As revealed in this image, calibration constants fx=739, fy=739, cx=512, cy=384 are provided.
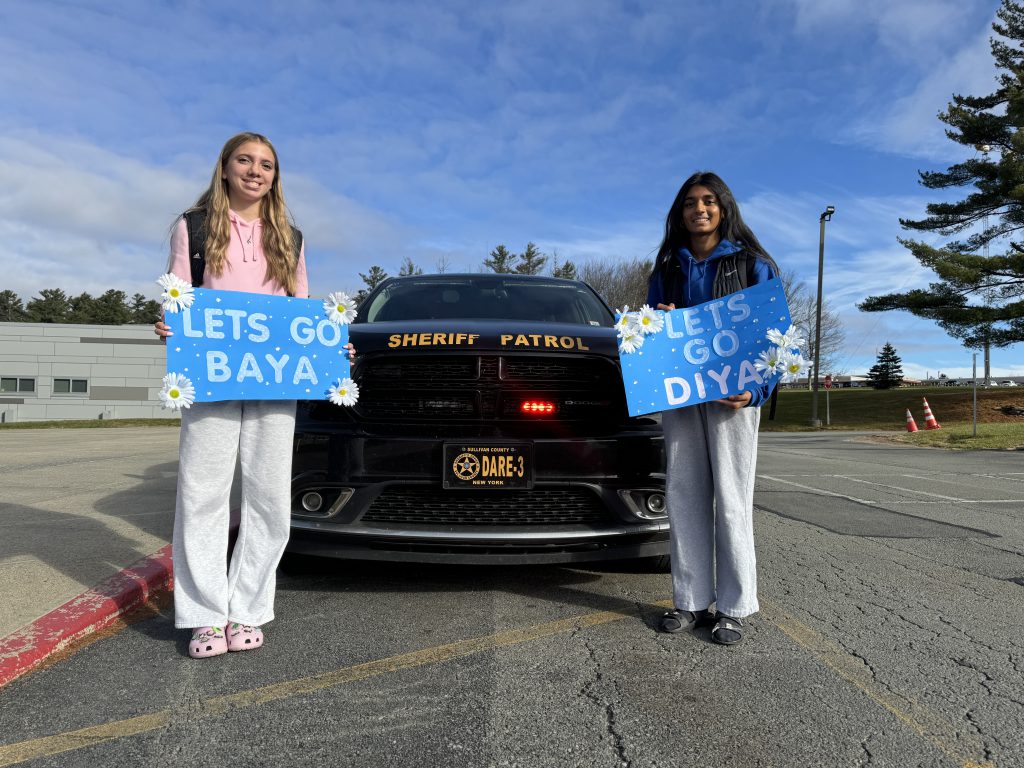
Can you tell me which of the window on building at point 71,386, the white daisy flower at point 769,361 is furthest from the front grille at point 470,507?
the window on building at point 71,386

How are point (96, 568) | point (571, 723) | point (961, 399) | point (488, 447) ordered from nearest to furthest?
point (571, 723)
point (488, 447)
point (96, 568)
point (961, 399)

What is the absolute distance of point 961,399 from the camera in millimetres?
30578

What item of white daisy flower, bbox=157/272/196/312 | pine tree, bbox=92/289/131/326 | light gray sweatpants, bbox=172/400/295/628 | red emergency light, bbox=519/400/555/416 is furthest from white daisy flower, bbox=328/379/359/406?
pine tree, bbox=92/289/131/326

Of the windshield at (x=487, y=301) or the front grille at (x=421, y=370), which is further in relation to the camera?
the windshield at (x=487, y=301)

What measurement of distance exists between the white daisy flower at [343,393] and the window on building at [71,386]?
40.6 metres

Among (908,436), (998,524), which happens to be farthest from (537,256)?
(998,524)

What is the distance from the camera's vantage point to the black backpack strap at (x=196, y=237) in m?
2.63

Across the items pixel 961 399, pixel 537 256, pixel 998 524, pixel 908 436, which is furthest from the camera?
pixel 537 256

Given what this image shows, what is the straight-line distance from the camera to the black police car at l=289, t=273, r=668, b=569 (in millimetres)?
2994

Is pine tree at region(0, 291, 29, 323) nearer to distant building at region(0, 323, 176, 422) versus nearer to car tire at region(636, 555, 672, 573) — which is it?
distant building at region(0, 323, 176, 422)

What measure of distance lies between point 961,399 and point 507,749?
112ft

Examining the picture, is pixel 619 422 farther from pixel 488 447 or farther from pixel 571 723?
pixel 571 723

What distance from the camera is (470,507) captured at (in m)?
3.05

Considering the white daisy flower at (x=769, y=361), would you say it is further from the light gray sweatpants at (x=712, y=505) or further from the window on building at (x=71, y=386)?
the window on building at (x=71, y=386)
